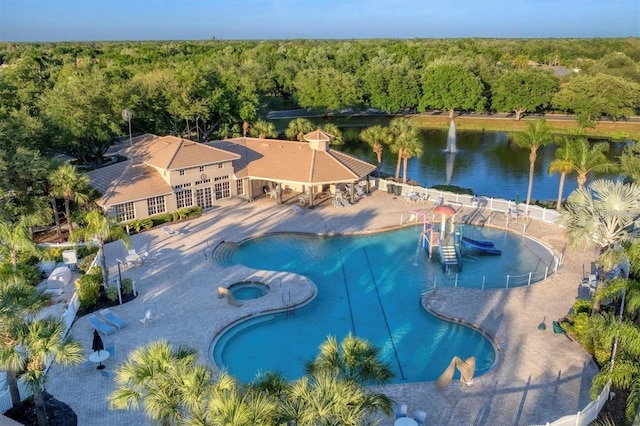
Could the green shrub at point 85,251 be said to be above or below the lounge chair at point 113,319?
above

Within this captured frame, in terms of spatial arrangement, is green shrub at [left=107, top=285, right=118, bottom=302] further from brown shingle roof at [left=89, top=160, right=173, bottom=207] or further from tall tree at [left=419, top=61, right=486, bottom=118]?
tall tree at [left=419, top=61, right=486, bottom=118]

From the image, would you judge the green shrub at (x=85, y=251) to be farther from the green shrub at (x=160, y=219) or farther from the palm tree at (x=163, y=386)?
the palm tree at (x=163, y=386)

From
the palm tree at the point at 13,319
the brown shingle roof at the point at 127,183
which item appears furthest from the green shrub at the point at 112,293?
the brown shingle roof at the point at 127,183

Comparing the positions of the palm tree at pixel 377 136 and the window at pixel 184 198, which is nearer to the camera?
the window at pixel 184 198

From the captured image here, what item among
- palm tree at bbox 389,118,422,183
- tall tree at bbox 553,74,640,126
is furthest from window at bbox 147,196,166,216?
tall tree at bbox 553,74,640,126

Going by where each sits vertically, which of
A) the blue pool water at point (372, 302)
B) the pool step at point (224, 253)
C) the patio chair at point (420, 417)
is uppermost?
the patio chair at point (420, 417)
